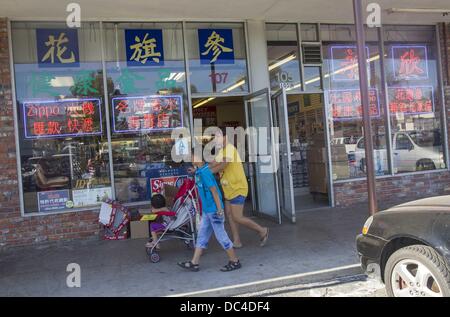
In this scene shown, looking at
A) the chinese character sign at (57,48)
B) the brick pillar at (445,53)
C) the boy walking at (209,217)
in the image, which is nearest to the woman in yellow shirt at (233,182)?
the boy walking at (209,217)

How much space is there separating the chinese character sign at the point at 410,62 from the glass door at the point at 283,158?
3311mm

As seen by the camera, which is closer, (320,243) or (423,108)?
(320,243)

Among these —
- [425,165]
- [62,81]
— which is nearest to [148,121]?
[62,81]

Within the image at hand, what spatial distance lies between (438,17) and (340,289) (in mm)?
7100

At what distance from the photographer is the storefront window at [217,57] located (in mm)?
8836

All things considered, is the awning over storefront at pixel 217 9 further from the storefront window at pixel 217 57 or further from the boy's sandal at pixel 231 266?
the boy's sandal at pixel 231 266

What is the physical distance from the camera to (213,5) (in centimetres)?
791

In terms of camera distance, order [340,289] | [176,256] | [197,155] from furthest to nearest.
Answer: [176,256], [197,155], [340,289]

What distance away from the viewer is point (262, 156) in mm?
8750

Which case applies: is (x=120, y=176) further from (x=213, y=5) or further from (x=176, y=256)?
(x=213, y=5)

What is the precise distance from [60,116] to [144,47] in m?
1.95

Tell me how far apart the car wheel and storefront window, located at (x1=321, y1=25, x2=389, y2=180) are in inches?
217

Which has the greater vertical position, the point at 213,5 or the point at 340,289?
the point at 213,5
